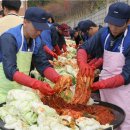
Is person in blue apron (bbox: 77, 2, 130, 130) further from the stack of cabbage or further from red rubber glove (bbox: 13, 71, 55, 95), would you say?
the stack of cabbage

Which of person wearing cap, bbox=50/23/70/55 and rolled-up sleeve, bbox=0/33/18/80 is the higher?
rolled-up sleeve, bbox=0/33/18/80

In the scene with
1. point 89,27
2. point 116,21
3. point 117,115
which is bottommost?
point 89,27

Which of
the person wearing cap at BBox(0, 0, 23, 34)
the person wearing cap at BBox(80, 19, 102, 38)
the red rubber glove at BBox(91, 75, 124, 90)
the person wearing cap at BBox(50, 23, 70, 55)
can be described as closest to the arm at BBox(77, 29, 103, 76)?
the red rubber glove at BBox(91, 75, 124, 90)

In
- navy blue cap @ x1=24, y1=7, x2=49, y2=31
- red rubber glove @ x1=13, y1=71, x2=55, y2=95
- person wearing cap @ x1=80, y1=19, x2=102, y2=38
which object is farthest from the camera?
person wearing cap @ x1=80, y1=19, x2=102, y2=38

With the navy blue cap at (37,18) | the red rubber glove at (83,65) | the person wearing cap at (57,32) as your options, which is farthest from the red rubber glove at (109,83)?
the person wearing cap at (57,32)

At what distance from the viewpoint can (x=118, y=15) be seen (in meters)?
3.79

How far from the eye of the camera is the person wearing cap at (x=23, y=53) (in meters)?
3.39

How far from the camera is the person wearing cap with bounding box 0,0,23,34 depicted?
5168 mm

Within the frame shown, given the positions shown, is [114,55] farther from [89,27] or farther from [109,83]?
[89,27]

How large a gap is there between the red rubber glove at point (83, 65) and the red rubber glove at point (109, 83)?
127 millimetres

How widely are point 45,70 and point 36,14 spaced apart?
27.0 inches

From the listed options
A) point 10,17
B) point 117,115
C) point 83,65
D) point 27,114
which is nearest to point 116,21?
point 83,65

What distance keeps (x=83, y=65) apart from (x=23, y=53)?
64 centimetres

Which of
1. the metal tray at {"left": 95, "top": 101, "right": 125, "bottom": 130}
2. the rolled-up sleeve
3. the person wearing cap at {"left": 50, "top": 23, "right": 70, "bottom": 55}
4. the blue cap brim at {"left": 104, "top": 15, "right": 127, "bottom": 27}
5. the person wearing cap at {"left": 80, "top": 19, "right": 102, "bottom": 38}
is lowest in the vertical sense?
the person wearing cap at {"left": 50, "top": 23, "right": 70, "bottom": 55}
